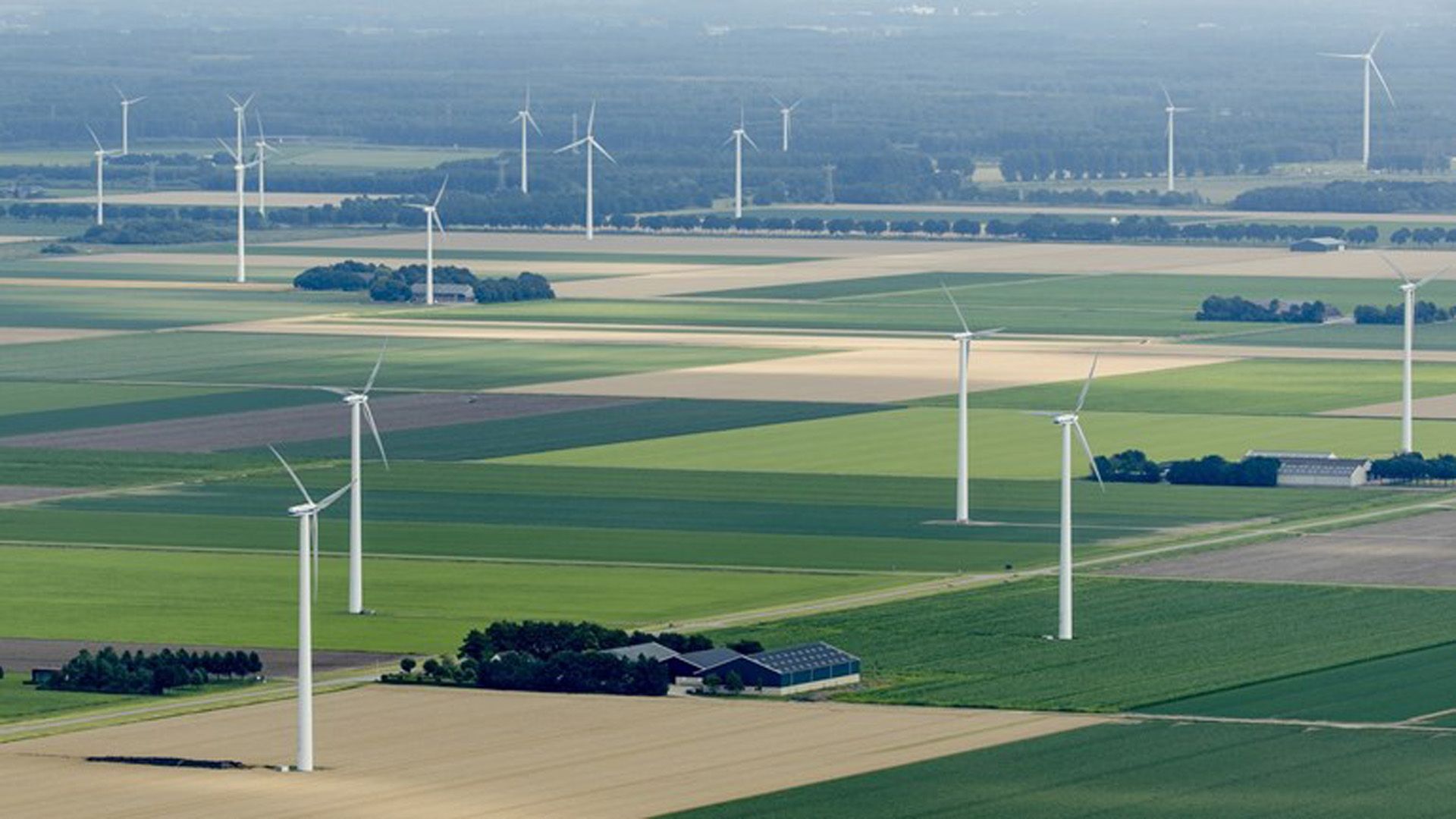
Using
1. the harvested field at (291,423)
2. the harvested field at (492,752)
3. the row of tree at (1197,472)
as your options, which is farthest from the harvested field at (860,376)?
the harvested field at (492,752)

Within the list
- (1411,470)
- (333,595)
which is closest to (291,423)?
(1411,470)

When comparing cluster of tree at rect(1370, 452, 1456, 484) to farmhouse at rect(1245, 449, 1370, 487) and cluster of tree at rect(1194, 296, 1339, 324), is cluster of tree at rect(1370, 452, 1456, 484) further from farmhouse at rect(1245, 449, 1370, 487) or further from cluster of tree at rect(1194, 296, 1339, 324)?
cluster of tree at rect(1194, 296, 1339, 324)

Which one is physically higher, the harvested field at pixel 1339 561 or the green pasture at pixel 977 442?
the green pasture at pixel 977 442

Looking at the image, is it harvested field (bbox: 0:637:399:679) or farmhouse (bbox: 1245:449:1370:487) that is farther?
farmhouse (bbox: 1245:449:1370:487)

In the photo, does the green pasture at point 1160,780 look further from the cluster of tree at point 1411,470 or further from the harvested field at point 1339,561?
the cluster of tree at point 1411,470

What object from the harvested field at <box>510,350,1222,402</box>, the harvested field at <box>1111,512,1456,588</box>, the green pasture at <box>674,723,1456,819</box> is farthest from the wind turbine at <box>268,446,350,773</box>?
the harvested field at <box>510,350,1222,402</box>

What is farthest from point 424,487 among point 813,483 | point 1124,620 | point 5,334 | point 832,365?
point 5,334
